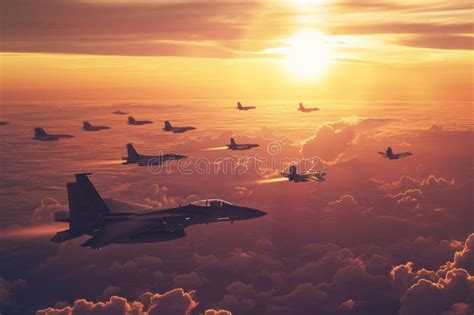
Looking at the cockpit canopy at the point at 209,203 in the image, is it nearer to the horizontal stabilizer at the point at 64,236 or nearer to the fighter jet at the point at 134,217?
the fighter jet at the point at 134,217

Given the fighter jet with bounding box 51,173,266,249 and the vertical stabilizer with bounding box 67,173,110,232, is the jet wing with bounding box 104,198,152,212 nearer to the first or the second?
the fighter jet with bounding box 51,173,266,249

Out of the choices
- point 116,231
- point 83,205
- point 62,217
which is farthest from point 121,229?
point 62,217

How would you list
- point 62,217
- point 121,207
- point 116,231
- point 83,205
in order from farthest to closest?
point 121,207 < point 62,217 < point 83,205 < point 116,231

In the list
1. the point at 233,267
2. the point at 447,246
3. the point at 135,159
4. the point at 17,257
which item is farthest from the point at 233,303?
the point at 447,246

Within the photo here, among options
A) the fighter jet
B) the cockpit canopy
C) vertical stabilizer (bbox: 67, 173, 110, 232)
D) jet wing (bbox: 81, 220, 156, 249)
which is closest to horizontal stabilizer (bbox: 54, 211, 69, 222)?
the fighter jet

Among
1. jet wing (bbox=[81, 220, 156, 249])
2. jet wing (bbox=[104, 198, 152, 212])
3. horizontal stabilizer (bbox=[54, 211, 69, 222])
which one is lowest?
jet wing (bbox=[81, 220, 156, 249])

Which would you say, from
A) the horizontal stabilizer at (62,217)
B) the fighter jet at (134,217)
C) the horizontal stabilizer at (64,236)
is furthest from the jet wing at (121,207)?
the horizontal stabilizer at (64,236)

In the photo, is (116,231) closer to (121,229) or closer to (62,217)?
(121,229)

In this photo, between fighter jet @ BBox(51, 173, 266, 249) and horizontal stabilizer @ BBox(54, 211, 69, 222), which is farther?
horizontal stabilizer @ BBox(54, 211, 69, 222)
